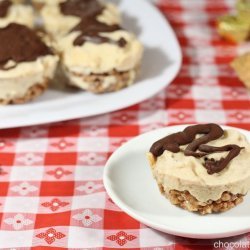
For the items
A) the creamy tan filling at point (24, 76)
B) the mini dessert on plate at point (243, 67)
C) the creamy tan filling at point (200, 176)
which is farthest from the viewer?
the mini dessert on plate at point (243, 67)

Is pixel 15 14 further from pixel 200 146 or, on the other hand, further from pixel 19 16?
pixel 200 146

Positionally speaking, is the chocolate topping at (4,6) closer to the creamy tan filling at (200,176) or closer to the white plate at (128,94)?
the white plate at (128,94)

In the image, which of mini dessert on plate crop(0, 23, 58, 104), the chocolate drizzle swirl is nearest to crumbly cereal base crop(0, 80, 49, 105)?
mini dessert on plate crop(0, 23, 58, 104)

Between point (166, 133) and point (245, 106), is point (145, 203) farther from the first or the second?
point (245, 106)

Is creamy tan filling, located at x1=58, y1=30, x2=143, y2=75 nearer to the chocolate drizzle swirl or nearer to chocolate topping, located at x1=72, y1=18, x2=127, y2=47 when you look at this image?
chocolate topping, located at x1=72, y1=18, x2=127, y2=47

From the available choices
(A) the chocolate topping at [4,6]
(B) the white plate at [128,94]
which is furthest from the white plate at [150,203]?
(A) the chocolate topping at [4,6]

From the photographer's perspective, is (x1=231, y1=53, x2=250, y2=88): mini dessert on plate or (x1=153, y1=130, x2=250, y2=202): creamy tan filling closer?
(x1=153, y1=130, x2=250, y2=202): creamy tan filling

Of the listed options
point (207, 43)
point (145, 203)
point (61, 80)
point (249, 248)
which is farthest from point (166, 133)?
point (207, 43)
